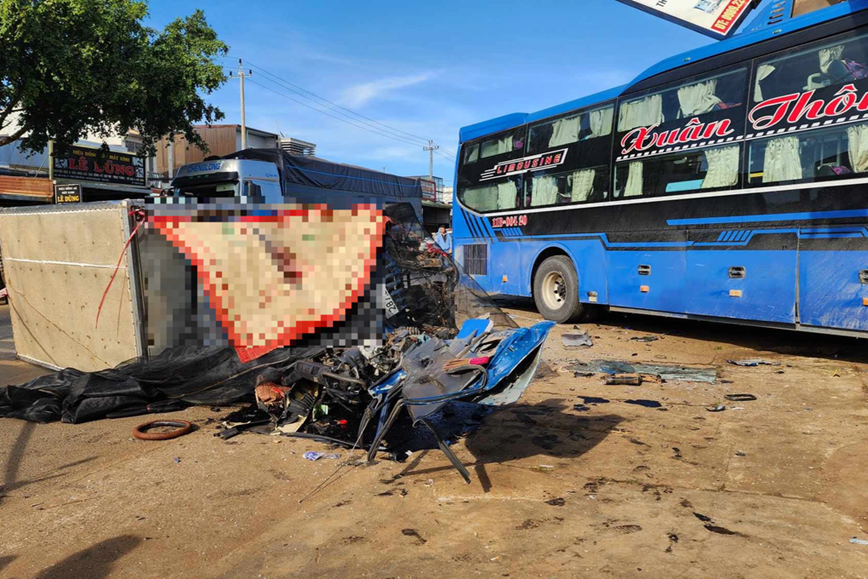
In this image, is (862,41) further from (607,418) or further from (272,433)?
(272,433)

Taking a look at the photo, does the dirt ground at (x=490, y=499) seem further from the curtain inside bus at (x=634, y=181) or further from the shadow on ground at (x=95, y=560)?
the curtain inside bus at (x=634, y=181)

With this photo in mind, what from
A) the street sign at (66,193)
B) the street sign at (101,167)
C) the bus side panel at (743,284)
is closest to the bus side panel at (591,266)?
the bus side panel at (743,284)

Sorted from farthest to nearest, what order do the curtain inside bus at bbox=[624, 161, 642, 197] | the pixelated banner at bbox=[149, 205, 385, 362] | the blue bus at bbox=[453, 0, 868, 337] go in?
1. the curtain inside bus at bbox=[624, 161, 642, 197]
2. the blue bus at bbox=[453, 0, 868, 337]
3. the pixelated banner at bbox=[149, 205, 385, 362]

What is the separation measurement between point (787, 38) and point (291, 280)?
6.15 m

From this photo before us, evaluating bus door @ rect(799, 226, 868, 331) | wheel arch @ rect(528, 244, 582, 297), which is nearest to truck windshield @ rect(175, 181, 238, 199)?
wheel arch @ rect(528, 244, 582, 297)

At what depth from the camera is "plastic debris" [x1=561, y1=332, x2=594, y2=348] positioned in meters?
7.98

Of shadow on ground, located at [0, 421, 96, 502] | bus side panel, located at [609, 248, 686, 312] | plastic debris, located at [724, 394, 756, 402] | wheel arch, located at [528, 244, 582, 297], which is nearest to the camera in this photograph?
shadow on ground, located at [0, 421, 96, 502]

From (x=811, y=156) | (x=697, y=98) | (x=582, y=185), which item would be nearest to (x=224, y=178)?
(x=582, y=185)

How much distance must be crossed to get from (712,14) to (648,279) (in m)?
3.75

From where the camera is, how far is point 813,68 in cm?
619

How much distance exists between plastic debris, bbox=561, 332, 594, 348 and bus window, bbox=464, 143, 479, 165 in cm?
478

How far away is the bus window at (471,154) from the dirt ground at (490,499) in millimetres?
7450

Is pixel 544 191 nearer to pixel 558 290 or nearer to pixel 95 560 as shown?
pixel 558 290

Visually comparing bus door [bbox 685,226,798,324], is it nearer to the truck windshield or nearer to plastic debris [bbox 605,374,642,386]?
plastic debris [bbox 605,374,642,386]
